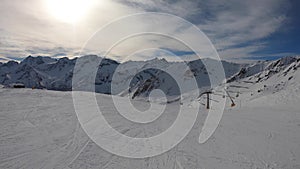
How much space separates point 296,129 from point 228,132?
4.56 meters

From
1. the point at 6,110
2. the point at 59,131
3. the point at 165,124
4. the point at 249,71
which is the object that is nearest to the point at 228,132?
the point at 165,124

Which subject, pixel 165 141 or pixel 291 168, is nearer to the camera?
pixel 291 168

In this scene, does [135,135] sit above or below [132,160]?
above

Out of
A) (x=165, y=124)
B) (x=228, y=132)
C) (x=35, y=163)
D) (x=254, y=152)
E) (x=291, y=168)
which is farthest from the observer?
(x=165, y=124)

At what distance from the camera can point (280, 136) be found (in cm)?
1136

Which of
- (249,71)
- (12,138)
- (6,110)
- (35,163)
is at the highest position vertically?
(249,71)

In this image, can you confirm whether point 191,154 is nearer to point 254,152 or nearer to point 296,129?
point 254,152

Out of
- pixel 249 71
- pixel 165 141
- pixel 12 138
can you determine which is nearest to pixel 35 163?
pixel 12 138

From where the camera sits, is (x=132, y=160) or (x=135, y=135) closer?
(x=132, y=160)

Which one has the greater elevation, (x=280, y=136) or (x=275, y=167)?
(x=280, y=136)

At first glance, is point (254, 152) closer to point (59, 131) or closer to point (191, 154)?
point (191, 154)

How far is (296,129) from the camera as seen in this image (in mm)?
12852

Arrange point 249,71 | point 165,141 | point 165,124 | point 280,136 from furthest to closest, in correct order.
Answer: point 249,71 < point 165,124 < point 280,136 < point 165,141

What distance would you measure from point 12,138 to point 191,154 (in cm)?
806
